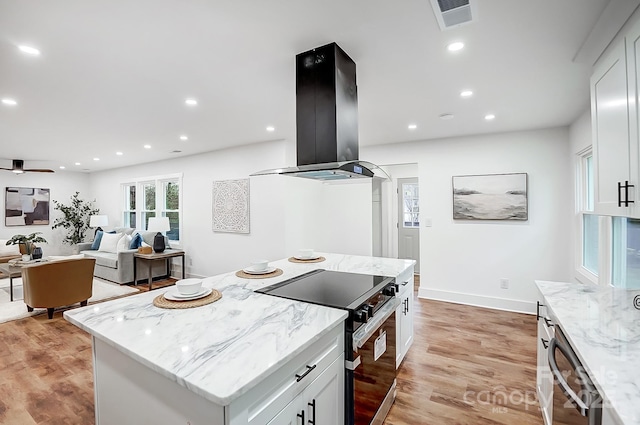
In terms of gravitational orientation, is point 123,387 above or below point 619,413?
below

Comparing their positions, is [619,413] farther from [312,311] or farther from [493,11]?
[493,11]

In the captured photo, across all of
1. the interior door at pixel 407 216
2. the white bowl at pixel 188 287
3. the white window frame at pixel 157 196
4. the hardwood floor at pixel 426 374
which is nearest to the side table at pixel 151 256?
the white window frame at pixel 157 196

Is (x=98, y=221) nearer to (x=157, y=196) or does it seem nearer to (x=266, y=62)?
(x=157, y=196)

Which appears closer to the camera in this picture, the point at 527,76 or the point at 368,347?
the point at 368,347

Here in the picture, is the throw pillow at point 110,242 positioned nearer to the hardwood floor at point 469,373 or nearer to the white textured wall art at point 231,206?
the white textured wall art at point 231,206

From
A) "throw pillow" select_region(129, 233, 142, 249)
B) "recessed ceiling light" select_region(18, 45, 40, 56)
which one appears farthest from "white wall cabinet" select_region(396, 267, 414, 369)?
"throw pillow" select_region(129, 233, 142, 249)

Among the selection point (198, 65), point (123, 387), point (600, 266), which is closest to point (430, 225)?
point (600, 266)

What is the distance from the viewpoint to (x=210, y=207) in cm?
562

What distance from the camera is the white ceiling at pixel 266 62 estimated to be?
5.48ft

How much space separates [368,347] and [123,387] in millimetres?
1173

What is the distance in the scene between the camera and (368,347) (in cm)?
166

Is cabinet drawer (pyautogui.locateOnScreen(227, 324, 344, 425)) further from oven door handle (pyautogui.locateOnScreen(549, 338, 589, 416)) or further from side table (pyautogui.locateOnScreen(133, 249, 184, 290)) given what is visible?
side table (pyautogui.locateOnScreen(133, 249, 184, 290))

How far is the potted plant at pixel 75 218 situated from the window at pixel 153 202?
5.49ft

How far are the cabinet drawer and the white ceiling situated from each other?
1.77 m
